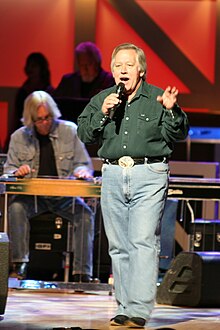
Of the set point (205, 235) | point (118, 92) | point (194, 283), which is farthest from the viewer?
point (205, 235)

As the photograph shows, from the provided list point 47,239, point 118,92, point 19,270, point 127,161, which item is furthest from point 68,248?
point 118,92

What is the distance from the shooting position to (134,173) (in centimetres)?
579

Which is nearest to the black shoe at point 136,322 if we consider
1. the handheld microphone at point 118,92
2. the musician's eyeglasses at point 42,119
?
the handheld microphone at point 118,92

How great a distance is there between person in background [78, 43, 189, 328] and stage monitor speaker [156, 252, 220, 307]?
1264mm

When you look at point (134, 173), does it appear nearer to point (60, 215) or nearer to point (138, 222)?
point (138, 222)

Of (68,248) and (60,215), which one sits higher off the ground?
(60,215)

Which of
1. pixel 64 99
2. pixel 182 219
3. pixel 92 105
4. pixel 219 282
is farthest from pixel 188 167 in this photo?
pixel 92 105

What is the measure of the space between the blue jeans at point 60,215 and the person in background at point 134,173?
230cm

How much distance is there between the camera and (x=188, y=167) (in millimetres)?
9258

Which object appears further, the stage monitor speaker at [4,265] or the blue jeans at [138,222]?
the stage monitor speaker at [4,265]

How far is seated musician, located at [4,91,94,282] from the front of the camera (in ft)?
26.9

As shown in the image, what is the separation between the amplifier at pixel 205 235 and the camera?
811 cm

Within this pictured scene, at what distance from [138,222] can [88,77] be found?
4.71m

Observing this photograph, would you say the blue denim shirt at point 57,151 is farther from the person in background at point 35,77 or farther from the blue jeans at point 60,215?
the person in background at point 35,77
